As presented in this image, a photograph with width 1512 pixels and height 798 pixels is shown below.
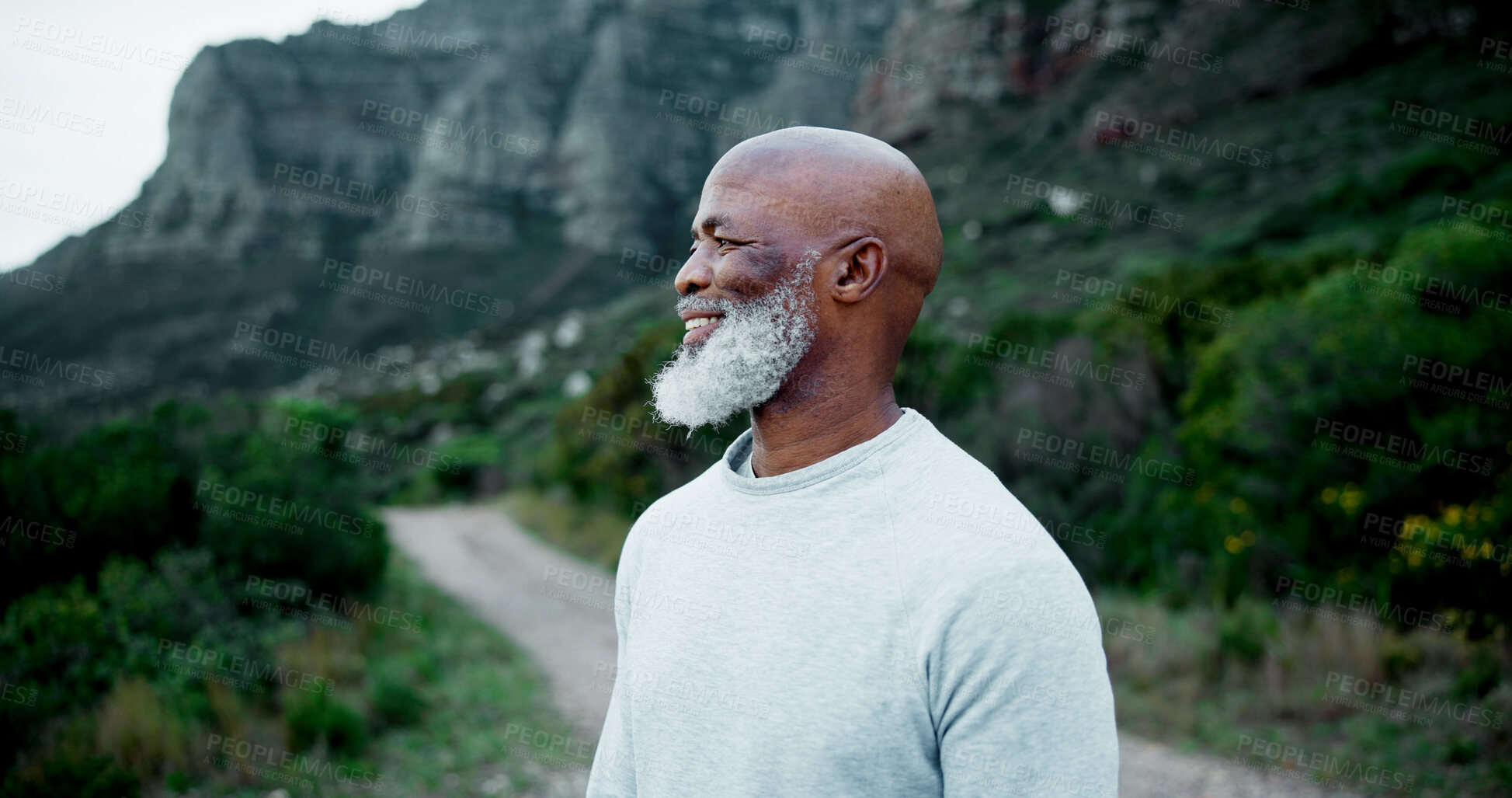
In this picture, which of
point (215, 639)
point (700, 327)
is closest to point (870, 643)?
point (700, 327)

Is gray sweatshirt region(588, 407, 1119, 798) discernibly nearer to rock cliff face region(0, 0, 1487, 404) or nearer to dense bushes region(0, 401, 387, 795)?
dense bushes region(0, 401, 387, 795)

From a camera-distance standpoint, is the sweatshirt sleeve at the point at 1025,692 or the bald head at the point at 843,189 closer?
the sweatshirt sleeve at the point at 1025,692

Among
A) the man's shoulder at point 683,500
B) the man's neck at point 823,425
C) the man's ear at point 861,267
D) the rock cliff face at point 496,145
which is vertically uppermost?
the rock cliff face at point 496,145

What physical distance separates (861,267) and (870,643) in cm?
63

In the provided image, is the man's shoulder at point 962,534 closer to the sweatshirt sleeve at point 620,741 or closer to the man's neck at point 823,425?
the man's neck at point 823,425

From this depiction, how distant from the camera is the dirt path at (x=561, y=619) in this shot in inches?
202

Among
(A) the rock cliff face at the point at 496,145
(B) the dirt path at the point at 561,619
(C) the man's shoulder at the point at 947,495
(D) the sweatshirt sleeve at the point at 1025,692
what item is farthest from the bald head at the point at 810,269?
(A) the rock cliff face at the point at 496,145

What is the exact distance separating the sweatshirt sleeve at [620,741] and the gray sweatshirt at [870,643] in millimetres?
68

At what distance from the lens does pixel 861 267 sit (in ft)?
4.67

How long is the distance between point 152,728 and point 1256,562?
8.10 m

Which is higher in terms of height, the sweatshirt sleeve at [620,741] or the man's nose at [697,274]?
the man's nose at [697,274]

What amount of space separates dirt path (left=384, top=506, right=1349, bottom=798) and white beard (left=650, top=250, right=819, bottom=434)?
13.4 feet

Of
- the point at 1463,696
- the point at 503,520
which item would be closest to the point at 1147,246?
the point at 503,520

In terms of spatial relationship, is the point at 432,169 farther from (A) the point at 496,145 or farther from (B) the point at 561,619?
(B) the point at 561,619
